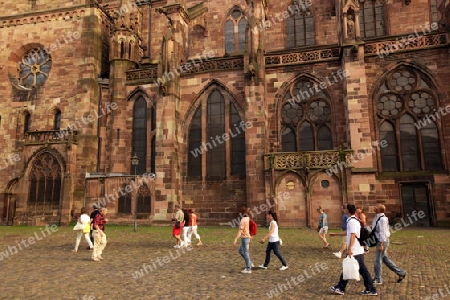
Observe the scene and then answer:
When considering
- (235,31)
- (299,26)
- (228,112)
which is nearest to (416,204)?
(228,112)

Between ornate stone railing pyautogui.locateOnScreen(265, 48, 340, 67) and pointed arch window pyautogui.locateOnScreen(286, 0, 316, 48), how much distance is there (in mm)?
5883

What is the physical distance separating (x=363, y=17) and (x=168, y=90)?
1578cm

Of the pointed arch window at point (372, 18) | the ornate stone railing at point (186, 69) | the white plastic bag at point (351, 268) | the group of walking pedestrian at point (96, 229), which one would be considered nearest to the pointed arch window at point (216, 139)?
the ornate stone railing at point (186, 69)

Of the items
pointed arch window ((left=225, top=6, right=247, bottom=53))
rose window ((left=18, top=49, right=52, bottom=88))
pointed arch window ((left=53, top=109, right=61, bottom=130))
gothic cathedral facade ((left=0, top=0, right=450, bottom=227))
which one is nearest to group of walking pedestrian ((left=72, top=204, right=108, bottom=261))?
gothic cathedral facade ((left=0, top=0, right=450, bottom=227))

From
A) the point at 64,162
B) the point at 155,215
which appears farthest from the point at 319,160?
the point at 64,162


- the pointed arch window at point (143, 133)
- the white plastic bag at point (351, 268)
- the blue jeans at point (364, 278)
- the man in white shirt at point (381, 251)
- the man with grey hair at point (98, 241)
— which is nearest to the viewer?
the white plastic bag at point (351, 268)

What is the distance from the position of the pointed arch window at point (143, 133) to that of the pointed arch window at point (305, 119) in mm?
8681

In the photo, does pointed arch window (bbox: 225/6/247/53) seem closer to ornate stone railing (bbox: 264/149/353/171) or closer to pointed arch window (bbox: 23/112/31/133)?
ornate stone railing (bbox: 264/149/353/171)

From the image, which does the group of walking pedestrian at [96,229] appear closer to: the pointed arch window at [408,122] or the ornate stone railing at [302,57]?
the ornate stone railing at [302,57]

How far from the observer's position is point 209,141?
73.7 ft

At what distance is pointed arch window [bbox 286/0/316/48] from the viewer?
27047 mm

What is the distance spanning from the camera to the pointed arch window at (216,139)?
21.9m

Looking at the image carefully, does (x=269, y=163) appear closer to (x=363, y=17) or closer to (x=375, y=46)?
(x=375, y=46)

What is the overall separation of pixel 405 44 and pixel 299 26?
31.6 ft
